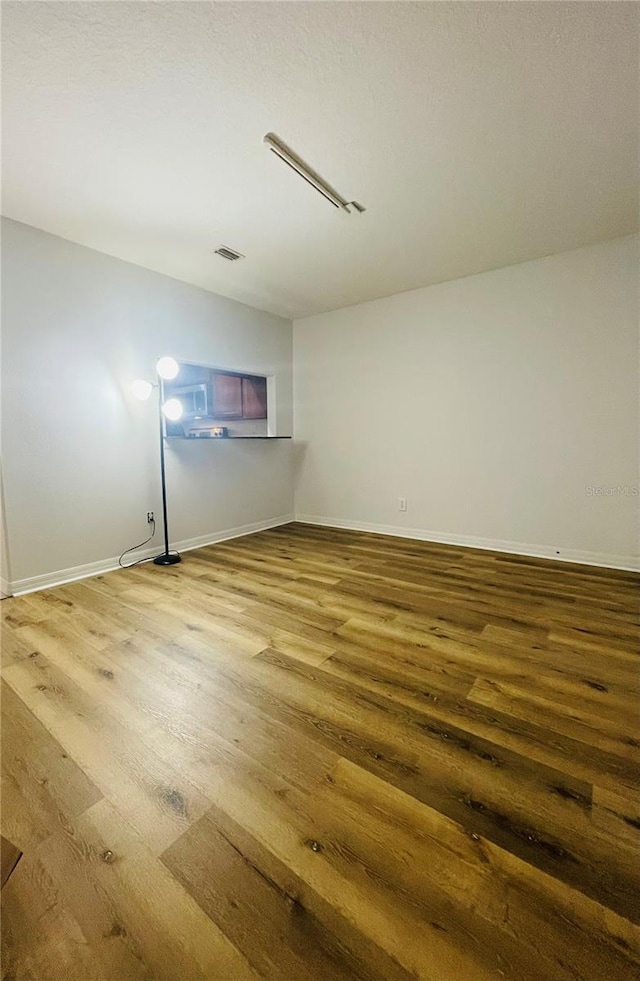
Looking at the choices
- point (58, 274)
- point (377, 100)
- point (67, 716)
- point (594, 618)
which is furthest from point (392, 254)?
point (67, 716)

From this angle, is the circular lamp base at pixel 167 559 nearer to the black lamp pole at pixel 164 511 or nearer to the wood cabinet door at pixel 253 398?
the black lamp pole at pixel 164 511

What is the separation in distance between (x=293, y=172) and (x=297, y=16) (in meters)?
0.80

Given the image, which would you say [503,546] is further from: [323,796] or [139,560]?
[139,560]

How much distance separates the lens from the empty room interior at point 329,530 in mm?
885

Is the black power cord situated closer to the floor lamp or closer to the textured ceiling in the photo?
the floor lamp

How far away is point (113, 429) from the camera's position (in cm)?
317

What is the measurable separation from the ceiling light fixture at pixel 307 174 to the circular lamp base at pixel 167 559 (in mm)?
2997

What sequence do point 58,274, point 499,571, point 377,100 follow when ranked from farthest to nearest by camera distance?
point 499,571, point 58,274, point 377,100

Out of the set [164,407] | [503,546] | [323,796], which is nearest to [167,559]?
[164,407]

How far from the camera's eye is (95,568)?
309 cm

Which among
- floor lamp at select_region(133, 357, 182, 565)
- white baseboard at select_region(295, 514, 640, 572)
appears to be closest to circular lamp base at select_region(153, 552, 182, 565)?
floor lamp at select_region(133, 357, 182, 565)

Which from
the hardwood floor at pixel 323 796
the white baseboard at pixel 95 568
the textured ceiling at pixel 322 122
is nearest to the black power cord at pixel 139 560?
the white baseboard at pixel 95 568

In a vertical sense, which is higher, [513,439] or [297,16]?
[297,16]

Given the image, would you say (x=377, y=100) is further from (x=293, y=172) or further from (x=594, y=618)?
(x=594, y=618)
